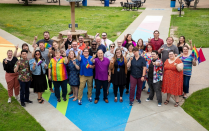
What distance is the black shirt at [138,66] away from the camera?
22.7ft

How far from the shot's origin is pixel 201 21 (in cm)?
1994

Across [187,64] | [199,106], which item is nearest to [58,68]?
[187,64]

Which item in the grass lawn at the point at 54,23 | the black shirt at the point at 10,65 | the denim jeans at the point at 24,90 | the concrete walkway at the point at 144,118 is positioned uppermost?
the grass lawn at the point at 54,23

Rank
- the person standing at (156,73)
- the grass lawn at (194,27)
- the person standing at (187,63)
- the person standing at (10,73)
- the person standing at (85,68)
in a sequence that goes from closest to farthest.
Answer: the person standing at (10,73) → the person standing at (156,73) → the person standing at (85,68) → the person standing at (187,63) → the grass lawn at (194,27)

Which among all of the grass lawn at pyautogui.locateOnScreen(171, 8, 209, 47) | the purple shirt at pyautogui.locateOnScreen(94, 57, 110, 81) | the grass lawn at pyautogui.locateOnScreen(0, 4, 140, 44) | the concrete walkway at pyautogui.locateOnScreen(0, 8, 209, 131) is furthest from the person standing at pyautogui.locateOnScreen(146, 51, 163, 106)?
the grass lawn at pyautogui.locateOnScreen(0, 4, 140, 44)

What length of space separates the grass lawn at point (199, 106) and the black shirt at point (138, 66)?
5.75ft

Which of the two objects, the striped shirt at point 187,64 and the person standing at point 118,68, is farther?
the striped shirt at point 187,64

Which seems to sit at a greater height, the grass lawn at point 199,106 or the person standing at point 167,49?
the person standing at point 167,49

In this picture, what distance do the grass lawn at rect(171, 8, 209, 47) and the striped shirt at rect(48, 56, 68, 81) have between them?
9091 millimetres

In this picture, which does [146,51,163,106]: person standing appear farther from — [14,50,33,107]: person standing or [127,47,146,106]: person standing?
[14,50,33,107]: person standing

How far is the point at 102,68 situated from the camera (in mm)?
7082

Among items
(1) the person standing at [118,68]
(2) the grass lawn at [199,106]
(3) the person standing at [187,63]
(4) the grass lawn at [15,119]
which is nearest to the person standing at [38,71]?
(4) the grass lawn at [15,119]

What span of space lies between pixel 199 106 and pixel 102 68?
126 inches

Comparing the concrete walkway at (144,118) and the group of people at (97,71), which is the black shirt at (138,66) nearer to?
the group of people at (97,71)
